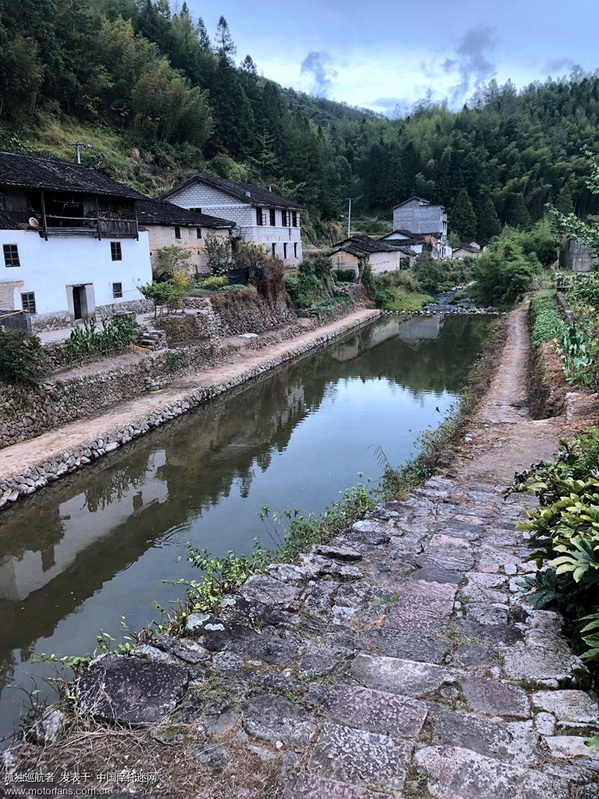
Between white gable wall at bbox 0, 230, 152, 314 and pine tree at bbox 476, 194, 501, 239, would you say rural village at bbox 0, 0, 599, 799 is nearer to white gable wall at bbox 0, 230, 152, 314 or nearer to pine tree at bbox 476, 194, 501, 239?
white gable wall at bbox 0, 230, 152, 314

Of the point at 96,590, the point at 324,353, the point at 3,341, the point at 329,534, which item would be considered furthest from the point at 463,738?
the point at 324,353

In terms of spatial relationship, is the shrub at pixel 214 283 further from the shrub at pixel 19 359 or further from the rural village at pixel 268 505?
the shrub at pixel 19 359

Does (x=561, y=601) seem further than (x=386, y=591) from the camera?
No

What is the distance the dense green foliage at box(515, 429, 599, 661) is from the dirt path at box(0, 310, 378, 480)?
10.3 m

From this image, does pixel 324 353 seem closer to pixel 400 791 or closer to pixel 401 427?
pixel 401 427

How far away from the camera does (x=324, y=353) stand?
28.0 m

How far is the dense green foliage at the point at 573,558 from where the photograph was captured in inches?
149

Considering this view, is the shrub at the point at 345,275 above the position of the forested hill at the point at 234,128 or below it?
below

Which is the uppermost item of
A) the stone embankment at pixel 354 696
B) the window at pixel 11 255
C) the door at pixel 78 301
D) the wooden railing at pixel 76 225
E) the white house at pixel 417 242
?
the white house at pixel 417 242

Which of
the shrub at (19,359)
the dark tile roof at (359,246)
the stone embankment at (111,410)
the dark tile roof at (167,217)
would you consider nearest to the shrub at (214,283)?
the dark tile roof at (167,217)

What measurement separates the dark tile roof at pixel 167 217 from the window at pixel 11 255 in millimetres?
9187

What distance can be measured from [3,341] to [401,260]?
142ft

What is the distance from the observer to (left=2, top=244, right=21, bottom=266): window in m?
17.5

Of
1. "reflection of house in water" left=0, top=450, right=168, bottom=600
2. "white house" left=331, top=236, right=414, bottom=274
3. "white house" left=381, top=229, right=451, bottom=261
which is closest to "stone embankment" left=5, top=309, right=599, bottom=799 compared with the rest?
"reflection of house in water" left=0, top=450, right=168, bottom=600
